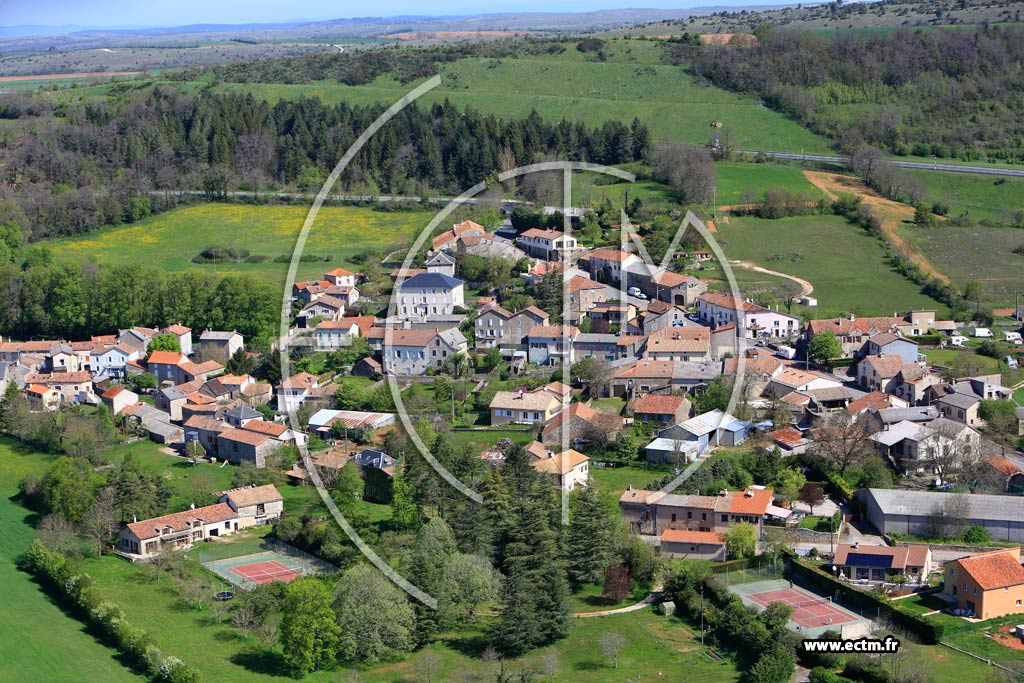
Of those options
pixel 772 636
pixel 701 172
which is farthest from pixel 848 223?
pixel 772 636

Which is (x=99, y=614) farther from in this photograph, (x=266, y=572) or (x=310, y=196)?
(x=310, y=196)

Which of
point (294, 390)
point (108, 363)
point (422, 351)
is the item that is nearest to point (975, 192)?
point (422, 351)

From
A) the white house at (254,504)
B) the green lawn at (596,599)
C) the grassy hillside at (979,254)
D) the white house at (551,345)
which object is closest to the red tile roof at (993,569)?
the green lawn at (596,599)

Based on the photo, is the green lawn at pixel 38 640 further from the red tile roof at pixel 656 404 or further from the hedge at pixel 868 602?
the red tile roof at pixel 656 404

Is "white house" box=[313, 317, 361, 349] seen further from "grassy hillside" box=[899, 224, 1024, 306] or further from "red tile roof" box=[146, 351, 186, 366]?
"grassy hillside" box=[899, 224, 1024, 306]

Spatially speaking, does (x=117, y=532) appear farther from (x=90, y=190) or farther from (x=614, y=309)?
(x=90, y=190)

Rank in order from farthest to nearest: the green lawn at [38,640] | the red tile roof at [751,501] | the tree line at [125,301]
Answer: the tree line at [125,301] → the red tile roof at [751,501] → the green lawn at [38,640]
